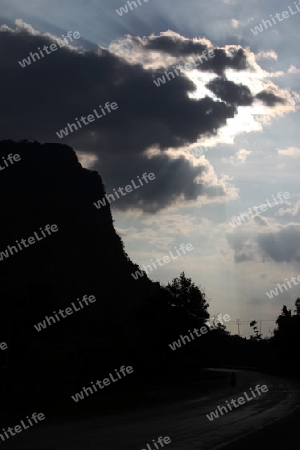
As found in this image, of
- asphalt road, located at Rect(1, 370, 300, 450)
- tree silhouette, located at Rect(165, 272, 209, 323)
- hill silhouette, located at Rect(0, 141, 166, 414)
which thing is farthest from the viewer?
tree silhouette, located at Rect(165, 272, 209, 323)

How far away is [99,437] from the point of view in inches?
637

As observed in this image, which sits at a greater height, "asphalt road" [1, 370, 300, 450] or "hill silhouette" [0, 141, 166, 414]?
"hill silhouette" [0, 141, 166, 414]

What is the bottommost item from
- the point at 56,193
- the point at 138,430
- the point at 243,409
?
the point at 243,409

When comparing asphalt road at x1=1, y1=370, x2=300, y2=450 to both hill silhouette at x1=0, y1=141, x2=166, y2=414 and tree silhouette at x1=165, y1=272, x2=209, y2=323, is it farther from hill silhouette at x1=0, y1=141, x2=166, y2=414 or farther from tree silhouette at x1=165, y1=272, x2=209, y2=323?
tree silhouette at x1=165, y1=272, x2=209, y2=323

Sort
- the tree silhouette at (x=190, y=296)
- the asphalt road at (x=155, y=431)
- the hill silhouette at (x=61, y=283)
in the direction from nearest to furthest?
the asphalt road at (x=155, y=431) → the hill silhouette at (x=61, y=283) → the tree silhouette at (x=190, y=296)

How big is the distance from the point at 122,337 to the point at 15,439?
68.9ft

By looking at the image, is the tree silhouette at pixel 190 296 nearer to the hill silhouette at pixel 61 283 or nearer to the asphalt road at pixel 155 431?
the hill silhouette at pixel 61 283

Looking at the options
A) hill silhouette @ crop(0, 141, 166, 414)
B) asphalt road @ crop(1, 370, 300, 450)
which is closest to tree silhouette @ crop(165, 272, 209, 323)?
hill silhouette @ crop(0, 141, 166, 414)

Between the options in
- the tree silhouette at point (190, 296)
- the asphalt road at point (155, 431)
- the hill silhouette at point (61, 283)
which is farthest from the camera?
the tree silhouette at point (190, 296)

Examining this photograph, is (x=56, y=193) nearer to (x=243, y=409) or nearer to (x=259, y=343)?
(x=259, y=343)

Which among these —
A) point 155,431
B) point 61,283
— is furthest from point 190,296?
point 155,431

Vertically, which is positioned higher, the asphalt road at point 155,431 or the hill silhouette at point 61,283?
the hill silhouette at point 61,283

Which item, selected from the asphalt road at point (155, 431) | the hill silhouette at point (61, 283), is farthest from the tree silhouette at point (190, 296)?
the asphalt road at point (155, 431)

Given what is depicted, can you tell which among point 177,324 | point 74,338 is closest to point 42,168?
point 177,324
